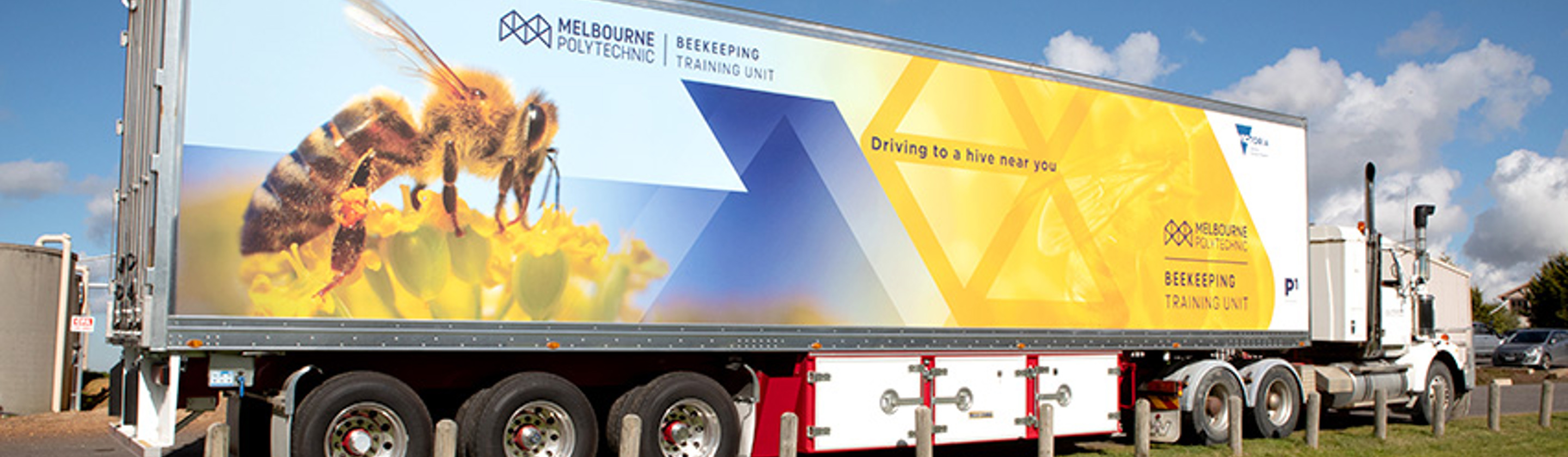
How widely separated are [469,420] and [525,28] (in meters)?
2.93

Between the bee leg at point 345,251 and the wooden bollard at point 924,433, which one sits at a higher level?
the bee leg at point 345,251

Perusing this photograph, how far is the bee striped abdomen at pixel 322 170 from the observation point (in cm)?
866

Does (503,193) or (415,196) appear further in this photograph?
(503,193)

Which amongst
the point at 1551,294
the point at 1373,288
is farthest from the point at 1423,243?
the point at 1551,294

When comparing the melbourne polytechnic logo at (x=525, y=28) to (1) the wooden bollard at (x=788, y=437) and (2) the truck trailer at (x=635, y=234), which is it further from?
(1) the wooden bollard at (x=788, y=437)

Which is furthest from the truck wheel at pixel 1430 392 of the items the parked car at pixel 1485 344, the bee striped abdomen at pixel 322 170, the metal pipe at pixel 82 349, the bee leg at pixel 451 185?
the parked car at pixel 1485 344

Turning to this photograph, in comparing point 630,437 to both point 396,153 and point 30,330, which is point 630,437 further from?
point 30,330

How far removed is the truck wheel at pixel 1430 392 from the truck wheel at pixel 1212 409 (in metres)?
4.50

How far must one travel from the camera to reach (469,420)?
9609 millimetres

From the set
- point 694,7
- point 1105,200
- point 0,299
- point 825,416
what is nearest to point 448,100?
point 694,7

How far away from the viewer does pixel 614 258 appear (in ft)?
32.7

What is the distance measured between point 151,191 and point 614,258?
320 cm

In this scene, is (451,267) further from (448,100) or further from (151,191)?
(151,191)

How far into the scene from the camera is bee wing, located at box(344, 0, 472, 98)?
922 cm
